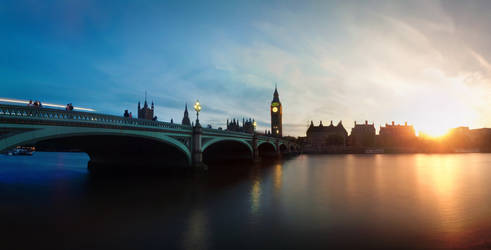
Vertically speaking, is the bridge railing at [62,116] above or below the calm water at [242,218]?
above

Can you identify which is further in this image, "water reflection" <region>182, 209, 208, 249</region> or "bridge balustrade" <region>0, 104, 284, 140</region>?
"bridge balustrade" <region>0, 104, 284, 140</region>

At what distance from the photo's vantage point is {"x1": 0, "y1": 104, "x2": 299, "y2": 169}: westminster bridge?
47.0 ft

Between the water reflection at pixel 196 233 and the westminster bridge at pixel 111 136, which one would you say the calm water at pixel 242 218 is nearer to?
the water reflection at pixel 196 233

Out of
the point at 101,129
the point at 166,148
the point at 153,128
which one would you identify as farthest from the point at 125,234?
the point at 166,148

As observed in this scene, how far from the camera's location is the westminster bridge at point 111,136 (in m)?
14.3

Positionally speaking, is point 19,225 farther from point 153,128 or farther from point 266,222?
point 153,128

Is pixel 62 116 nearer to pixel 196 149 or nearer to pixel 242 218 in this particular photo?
pixel 242 218

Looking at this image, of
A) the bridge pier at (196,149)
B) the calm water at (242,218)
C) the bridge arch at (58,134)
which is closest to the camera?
the calm water at (242,218)

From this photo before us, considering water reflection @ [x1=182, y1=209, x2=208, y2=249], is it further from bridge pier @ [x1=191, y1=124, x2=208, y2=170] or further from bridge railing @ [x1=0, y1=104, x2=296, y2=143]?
bridge pier @ [x1=191, y1=124, x2=208, y2=170]

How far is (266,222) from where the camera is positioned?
12.3m

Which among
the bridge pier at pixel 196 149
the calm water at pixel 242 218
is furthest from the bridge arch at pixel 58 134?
the bridge pier at pixel 196 149

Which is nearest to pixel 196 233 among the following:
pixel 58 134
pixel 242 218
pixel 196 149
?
pixel 242 218

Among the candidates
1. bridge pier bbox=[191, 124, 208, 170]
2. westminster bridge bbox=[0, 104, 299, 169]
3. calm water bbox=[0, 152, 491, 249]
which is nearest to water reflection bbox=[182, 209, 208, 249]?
calm water bbox=[0, 152, 491, 249]

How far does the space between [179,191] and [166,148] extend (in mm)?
12187
